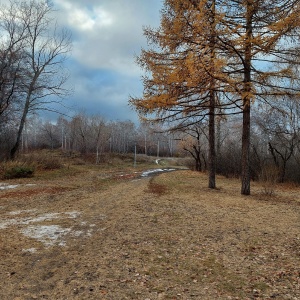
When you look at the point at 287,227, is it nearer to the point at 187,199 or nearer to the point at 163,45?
the point at 187,199

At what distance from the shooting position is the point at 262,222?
683 centimetres

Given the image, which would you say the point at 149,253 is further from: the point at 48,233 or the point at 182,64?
the point at 182,64

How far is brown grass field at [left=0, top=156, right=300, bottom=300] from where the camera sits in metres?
3.38

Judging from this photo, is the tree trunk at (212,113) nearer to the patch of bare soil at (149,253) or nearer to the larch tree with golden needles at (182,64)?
the larch tree with golden needles at (182,64)

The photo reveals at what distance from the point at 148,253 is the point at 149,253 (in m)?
0.02

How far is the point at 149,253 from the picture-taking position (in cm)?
462

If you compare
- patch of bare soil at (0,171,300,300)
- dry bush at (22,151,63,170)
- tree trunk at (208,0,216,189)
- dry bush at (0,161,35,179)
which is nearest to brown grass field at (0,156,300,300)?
patch of bare soil at (0,171,300,300)

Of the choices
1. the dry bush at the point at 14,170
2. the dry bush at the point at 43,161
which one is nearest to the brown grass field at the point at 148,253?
the dry bush at the point at 14,170

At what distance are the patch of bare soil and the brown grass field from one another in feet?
0.04

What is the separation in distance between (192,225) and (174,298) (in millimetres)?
3404

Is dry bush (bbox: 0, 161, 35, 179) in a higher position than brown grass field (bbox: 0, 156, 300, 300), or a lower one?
higher

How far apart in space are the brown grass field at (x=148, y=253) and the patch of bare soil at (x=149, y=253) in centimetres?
1

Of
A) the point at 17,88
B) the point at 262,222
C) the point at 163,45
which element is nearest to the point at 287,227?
the point at 262,222

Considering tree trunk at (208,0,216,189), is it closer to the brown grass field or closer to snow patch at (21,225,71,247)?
the brown grass field
